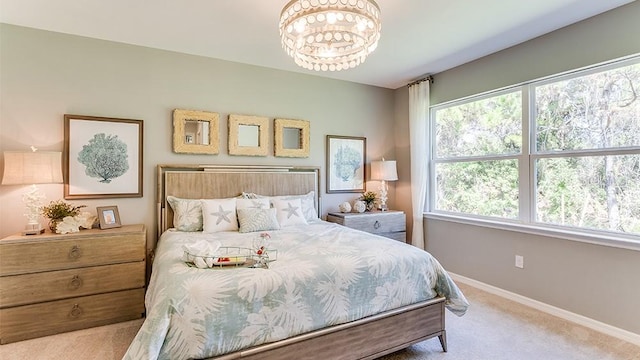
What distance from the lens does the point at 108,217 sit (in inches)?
109

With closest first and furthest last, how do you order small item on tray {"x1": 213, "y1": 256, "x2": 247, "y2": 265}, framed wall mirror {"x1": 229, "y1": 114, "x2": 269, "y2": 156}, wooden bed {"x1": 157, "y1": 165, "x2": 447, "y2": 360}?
1. wooden bed {"x1": 157, "y1": 165, "x2": 447, "y2": 360}
2. small item on tray {"x1": 213, "y1": 256, "x2": 247, "y2": 265}
3. framed wall mirror {"x1": 229, "y1": 114, "x2": 269, "y2": 156}

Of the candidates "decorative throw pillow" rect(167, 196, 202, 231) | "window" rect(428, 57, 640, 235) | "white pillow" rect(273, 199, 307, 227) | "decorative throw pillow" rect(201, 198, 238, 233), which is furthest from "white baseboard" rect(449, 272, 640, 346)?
"decorative throw pillow" rect(167, 196, 202, 231)

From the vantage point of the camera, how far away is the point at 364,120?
14.5 feet

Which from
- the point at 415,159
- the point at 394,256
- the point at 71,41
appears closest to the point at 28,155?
the point at 71,41

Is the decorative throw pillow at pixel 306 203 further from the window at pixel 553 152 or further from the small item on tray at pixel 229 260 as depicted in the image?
the window at pixel 553 152

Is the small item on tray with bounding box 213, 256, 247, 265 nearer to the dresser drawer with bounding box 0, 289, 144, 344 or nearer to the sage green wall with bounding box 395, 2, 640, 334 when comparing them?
the dresser drawer with bounding box 0, 289, 144, 344

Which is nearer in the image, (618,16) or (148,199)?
(618,16)

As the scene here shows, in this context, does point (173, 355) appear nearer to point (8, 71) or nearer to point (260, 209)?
point (260, 209)

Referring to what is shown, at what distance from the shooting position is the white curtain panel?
4.07 m

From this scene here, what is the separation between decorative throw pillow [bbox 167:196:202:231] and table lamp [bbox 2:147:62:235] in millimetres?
943

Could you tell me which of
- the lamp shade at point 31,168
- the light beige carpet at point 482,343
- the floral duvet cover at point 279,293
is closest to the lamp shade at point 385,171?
the floral duvet cover at point 279,293

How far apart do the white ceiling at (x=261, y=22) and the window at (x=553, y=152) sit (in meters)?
0.60

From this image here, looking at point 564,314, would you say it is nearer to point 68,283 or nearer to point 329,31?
point 329,31

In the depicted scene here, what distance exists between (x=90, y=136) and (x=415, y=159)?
12.3 ft
